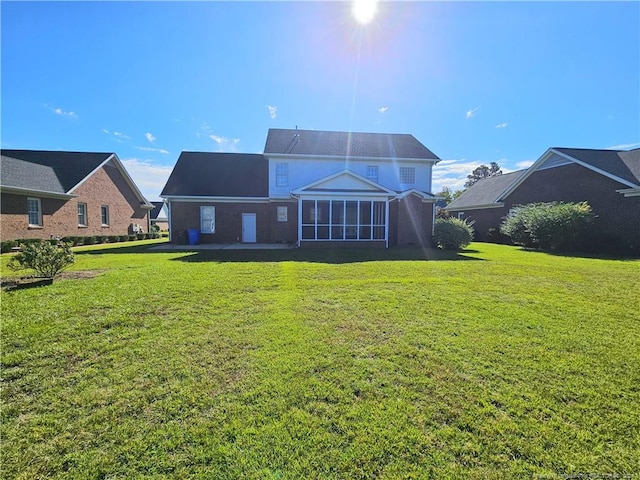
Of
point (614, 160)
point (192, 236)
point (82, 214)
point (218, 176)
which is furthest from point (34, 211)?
point (614, 160)

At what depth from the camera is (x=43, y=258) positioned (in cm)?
705

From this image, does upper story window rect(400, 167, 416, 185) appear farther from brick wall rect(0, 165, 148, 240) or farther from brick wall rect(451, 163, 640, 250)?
brick wall rect(0, 165, 148, 240)

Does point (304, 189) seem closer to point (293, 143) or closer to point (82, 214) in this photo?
point (293, 143)

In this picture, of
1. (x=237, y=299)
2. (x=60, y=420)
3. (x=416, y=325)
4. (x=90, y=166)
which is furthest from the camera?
(x=90, y=166)

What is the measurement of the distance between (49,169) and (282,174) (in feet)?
50.9

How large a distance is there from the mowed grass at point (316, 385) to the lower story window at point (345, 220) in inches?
473

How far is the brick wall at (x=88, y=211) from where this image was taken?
16.0 metres

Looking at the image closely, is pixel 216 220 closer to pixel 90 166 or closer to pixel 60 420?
pixel 90 166

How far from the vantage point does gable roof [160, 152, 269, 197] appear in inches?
776

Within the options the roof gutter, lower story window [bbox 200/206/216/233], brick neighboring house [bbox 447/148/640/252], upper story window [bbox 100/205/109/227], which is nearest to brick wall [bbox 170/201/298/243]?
lower story window [bbox 200/206/216/233]

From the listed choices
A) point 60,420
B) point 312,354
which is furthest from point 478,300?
point 60,420

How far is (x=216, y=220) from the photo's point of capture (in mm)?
19734

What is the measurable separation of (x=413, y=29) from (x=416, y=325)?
912cm

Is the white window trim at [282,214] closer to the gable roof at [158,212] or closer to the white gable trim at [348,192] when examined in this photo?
the white gable trim at [348,192]
